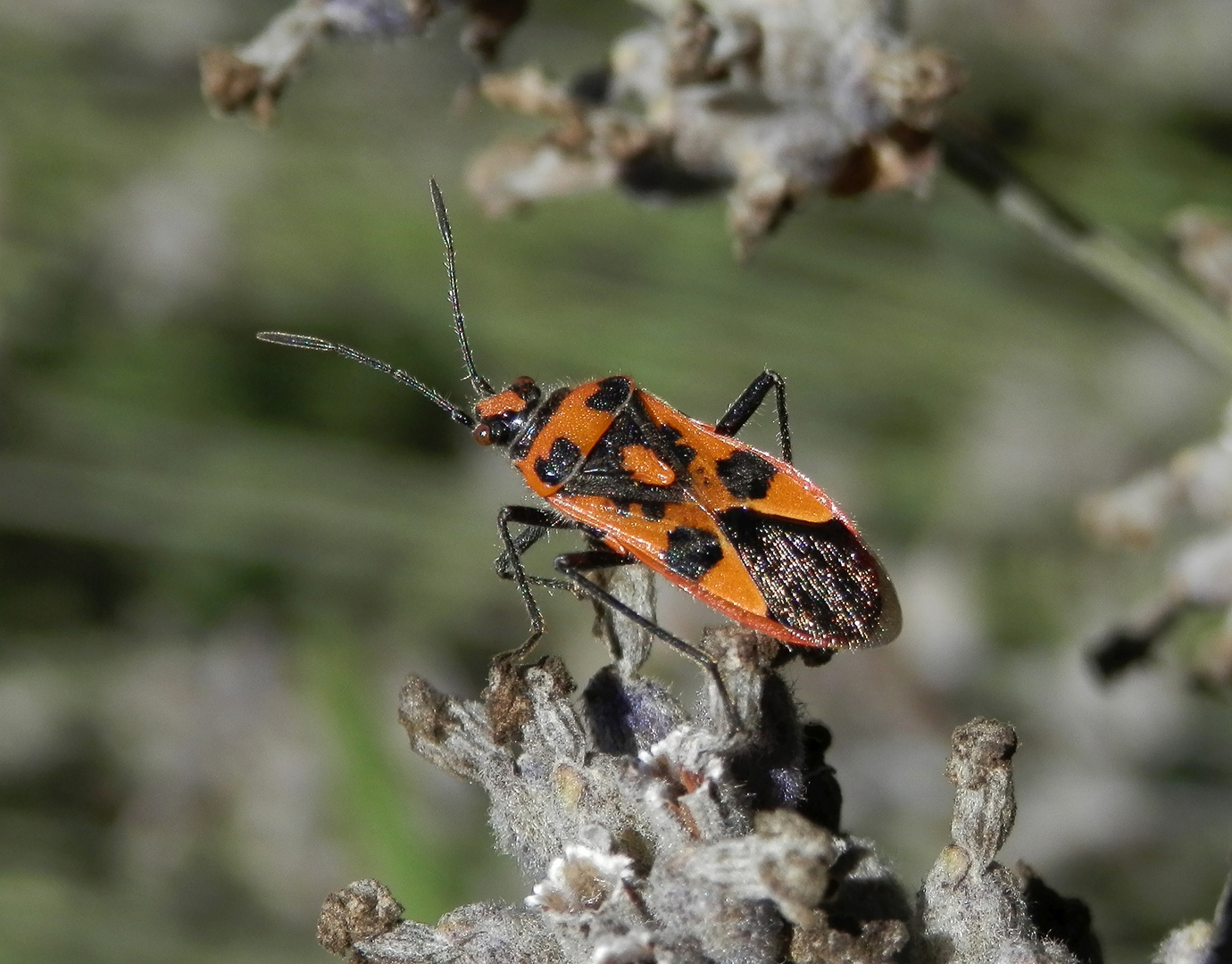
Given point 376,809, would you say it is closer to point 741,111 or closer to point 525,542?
point 525,542

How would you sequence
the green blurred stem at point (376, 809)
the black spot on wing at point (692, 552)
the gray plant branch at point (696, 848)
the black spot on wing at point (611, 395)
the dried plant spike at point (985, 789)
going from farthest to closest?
the green blurred stem at point (376, 809), the black spot on wing at point (611, 395), the black spot on wing at point (692, 552), the dried plant spike at point (985, 789), the gray plant branch at point (696, 848)

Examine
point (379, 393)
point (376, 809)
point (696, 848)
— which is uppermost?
point (696, 848)

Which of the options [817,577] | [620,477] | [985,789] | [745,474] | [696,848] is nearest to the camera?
[696,848]

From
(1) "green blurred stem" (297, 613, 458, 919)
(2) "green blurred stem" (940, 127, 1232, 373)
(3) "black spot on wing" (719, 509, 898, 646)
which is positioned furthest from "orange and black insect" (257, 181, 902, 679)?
(1) "green blurred stem" (297, 613, 458, 919)

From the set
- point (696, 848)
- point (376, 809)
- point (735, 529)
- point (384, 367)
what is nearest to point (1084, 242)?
point (735, 529)

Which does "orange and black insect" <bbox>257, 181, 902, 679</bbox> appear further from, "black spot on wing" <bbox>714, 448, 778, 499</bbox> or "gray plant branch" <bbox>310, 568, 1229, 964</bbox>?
"gray plant branch" <bbox>310, 568, 1229, 964</bbox>

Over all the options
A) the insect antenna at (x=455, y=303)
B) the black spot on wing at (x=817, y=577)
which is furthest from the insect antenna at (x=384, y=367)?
the black spot on wing at (x=817, y=577)

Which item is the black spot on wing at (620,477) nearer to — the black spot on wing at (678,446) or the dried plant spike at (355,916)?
the black spot on wing at (678,446)
